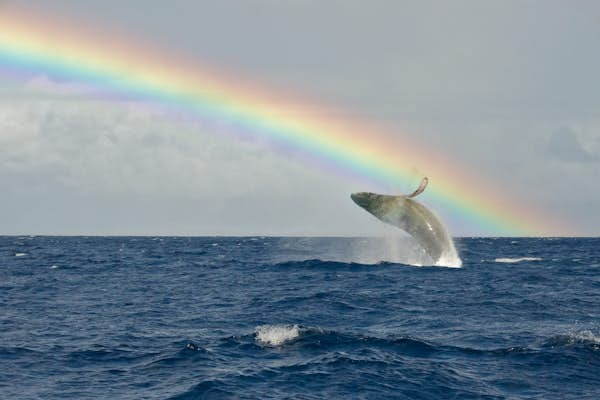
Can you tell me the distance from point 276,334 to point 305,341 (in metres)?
1.34

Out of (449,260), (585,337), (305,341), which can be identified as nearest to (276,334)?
(305,341)

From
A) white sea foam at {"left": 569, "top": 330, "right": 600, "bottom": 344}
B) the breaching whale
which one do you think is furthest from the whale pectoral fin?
white sea foam at {"left": 569, "top": 330, "right": 600, "bottom": 344}

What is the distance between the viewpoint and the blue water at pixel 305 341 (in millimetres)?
16562

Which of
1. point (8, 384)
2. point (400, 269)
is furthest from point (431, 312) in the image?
point (400, 269)

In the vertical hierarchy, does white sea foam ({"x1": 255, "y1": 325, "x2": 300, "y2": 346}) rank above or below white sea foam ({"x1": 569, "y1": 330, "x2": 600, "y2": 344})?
below

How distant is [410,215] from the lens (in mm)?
33469

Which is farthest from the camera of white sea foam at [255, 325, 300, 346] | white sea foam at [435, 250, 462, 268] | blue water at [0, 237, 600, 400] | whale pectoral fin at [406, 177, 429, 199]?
white sea foam at [435, 250, 462, 268]

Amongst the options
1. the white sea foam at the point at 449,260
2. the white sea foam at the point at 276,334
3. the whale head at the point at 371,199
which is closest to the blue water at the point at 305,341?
the white sea foam at the point at 276,334

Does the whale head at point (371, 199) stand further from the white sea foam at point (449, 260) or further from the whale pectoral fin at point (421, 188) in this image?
the white sea foam at point (449, 260)

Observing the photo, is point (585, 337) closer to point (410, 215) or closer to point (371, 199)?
point (371, 199)

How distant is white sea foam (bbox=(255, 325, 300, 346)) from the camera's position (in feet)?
70.1

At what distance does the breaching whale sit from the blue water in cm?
274

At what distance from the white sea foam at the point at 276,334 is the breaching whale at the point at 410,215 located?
33.2 feet

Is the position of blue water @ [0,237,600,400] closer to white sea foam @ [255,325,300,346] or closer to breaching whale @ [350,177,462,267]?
white sea foam @ [255,325,300,346]
